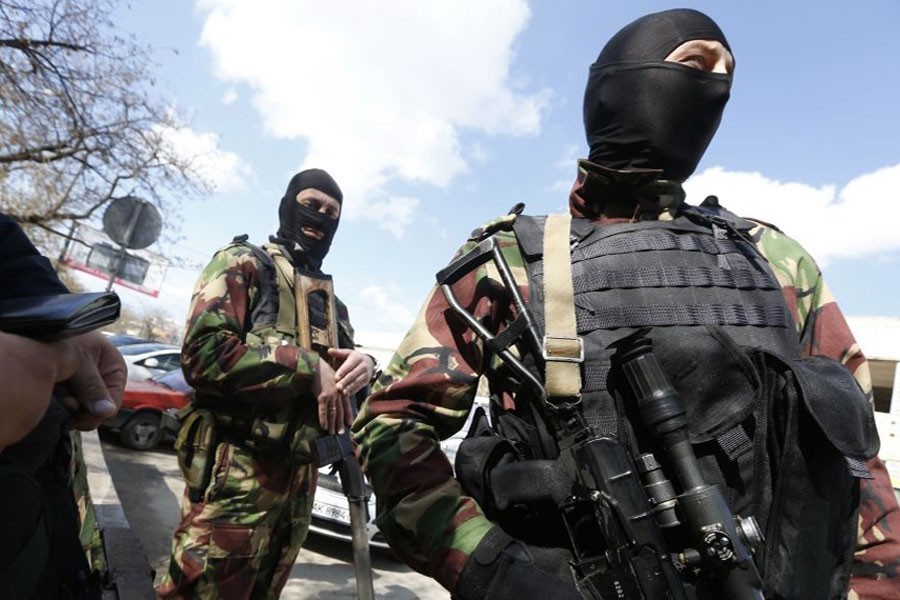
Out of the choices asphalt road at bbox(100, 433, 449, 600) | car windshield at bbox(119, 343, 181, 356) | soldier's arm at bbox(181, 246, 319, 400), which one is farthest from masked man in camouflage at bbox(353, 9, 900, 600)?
car windshield at bbox(119, 343, 181, 356)

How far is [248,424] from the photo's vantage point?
8.36ft

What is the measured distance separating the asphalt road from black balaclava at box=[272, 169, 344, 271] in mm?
2236

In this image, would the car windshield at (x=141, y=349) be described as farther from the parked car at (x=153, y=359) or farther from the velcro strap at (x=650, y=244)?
the velcro strap at (x=650, y=244)

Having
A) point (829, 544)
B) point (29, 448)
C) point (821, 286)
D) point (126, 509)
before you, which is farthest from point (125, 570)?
point (126, 509)

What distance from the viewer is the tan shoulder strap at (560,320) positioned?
1.17 m

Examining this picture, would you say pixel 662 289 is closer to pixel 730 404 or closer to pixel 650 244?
pixel 650 244

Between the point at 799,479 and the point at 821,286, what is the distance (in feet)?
1.97

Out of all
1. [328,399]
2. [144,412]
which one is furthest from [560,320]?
[144,412]

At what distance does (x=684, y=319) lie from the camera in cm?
126

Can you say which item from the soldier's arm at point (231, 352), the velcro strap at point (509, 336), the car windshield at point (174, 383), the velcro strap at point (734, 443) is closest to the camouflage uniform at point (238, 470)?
the soldier's arm at point (231, 352)

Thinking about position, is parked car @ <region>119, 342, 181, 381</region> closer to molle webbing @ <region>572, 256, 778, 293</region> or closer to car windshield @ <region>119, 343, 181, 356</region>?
car windshield @ <region>119, 343, 181, 356</region>

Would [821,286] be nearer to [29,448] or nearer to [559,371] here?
[559,371]

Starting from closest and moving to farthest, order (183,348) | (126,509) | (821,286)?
(821,286) < (183,348) < (126,509)

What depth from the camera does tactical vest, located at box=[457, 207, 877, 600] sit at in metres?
1.08
